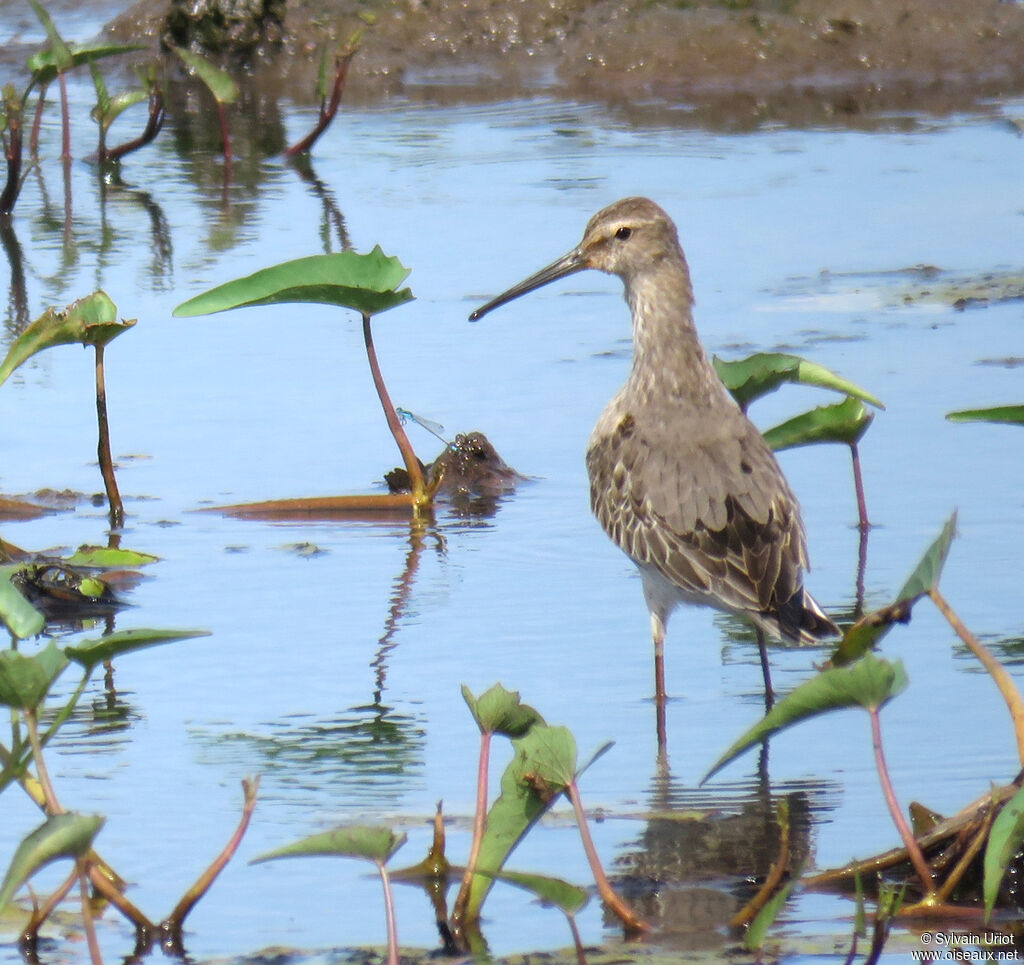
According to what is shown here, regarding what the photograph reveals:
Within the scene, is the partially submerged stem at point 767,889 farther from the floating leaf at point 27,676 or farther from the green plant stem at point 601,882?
the floating leaf at point 27,676

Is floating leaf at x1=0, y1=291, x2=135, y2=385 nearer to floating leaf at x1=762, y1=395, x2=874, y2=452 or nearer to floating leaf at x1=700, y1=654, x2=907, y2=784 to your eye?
floating leaf at x1=762, y1=395, x2=874, y2=452

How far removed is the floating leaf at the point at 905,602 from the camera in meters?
3.14

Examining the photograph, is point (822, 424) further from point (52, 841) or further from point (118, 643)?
point (52, 841)

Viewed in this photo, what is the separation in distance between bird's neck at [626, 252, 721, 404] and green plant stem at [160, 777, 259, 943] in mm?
2228

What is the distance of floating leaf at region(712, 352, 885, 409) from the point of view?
514cm

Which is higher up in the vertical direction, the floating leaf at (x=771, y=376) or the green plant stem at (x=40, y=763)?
the floating leaf at (x=771, y=376)

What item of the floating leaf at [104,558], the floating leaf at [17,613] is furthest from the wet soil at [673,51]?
the floating leaf at [17,613]

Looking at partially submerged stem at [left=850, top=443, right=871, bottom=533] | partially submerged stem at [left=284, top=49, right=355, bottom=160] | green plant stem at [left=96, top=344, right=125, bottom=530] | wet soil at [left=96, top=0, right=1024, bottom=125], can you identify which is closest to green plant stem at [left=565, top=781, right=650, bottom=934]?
partially submerged stem at [left=850, top=443, right=871, bottom=533]

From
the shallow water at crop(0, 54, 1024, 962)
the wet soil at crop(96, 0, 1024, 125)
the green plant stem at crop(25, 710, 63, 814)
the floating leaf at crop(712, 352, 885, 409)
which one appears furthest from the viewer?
the wet soil at crop(96, 0, 1024, 125)

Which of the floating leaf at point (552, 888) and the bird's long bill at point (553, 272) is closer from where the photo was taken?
the floating leaf at point (552, 888)

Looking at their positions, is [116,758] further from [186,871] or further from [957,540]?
[957,540]

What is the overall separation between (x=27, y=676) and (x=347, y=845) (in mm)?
536

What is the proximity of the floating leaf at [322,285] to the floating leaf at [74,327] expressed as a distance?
0.99ft

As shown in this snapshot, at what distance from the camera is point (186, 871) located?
3643mm
